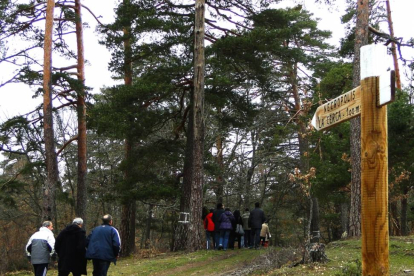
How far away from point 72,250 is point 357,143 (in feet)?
26.5

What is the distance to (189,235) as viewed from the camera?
51.6 ft

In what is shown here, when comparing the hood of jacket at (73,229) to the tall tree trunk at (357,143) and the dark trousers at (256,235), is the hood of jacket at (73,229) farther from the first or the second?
the dark trousers at (256,235)

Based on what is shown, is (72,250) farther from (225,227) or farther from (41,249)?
(225,227)

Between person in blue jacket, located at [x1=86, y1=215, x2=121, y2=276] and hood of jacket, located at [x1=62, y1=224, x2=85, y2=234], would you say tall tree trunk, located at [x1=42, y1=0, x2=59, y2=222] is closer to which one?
hood of jacket, located at [x1=62, y1=224, x2=85, y2=234]

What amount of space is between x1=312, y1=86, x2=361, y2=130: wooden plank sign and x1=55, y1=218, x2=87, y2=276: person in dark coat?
6.10m

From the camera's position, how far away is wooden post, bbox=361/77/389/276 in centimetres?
370

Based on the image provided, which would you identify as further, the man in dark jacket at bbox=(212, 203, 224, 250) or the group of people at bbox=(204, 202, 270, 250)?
the man in dark jacket at bbox=(212, 203, 224, 250)

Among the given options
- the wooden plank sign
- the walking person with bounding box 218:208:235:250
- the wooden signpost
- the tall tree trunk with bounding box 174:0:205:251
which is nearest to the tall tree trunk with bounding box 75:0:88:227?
the tall tree trunk with bounding box 174:0:205:251

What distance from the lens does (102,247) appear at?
8.70m

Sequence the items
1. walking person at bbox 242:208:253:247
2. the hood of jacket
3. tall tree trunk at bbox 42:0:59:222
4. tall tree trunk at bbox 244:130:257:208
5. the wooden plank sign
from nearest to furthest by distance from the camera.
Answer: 1. the wooden plank sign
2. the hood of jacket
3. walking person at bbox 242:208:253:247
4. tall tree trunk at bbox 42:0:59:222
5. tall tree trunk at bbox 244:130:257:208

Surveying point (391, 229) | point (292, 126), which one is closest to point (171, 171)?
point (292, 126)

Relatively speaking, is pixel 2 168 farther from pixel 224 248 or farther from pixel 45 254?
pixel 45 254

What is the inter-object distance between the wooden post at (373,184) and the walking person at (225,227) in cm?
1219

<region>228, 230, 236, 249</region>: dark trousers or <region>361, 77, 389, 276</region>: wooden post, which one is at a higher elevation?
<region>361, 77, 389, 276</region>: wooden post
